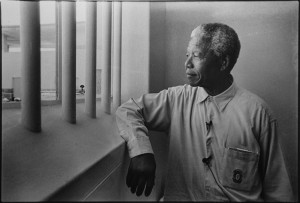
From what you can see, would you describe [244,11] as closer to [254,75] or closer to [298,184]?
[254,75]

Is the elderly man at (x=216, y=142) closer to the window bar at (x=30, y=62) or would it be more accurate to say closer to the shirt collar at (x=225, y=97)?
the shirt collar at (x=225, y=97)

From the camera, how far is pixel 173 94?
1.05 m

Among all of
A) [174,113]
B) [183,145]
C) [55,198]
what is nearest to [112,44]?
[174,113]

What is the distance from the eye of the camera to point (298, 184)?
3.12ft

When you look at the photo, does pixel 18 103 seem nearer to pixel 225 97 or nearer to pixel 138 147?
pixel 138 147

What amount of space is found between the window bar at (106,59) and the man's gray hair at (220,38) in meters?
0.34

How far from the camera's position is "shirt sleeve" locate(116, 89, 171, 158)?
92 centimetres

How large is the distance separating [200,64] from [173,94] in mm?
183

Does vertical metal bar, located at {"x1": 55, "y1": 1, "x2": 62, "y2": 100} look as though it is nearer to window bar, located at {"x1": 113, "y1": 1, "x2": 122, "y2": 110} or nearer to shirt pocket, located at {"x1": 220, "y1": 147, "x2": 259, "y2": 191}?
window bar, located at {"x1": 113, "y1": 1, "x2": 122, "y2": 110}

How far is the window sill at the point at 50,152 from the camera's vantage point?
557 millimetres

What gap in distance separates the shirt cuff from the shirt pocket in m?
0.27

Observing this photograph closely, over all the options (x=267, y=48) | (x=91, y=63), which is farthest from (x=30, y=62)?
(x=267, y=48)

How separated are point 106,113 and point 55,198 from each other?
1.56 ft

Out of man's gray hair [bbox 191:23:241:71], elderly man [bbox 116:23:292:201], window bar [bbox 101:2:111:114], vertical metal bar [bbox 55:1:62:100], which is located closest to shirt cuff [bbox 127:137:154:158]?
elderly man [bbox 116:23:292:201]
